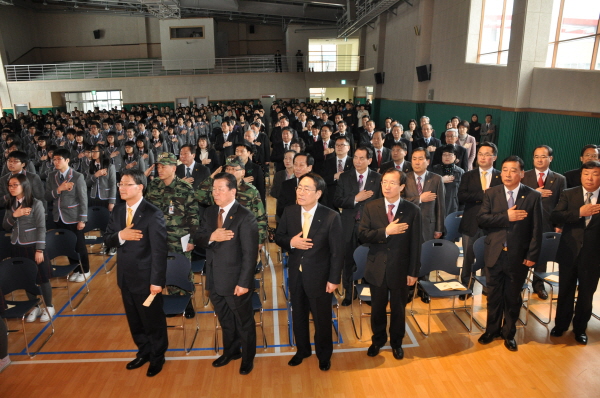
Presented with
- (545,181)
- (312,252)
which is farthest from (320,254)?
(545,181)

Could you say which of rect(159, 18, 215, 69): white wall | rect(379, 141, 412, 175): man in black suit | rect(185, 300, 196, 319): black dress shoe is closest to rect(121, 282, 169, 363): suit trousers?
rect(185, 300, 196, 319): black dress shoe

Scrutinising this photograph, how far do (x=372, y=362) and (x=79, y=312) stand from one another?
12.0ft

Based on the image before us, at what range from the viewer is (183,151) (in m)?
5.76

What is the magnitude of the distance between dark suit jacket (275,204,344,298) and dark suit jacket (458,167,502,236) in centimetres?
239

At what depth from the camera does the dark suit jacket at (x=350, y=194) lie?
4.70 m

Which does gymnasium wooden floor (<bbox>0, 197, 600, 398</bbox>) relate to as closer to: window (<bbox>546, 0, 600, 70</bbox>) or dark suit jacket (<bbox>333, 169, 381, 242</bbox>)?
dark suit jacket (<bbox>333, 169, 381, 242</bbox>)

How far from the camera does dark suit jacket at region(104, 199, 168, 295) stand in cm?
353

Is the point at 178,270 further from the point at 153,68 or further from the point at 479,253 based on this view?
the point at 153,68

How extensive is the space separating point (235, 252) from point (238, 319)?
66 cm

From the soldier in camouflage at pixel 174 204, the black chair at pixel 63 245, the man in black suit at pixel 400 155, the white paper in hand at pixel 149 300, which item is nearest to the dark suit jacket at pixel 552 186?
the man in black suit at pixel 400 155

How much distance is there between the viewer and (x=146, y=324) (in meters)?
3.71

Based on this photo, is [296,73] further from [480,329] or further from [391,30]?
[480,329]

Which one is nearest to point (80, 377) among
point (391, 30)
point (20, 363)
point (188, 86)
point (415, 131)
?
point (20, 363)

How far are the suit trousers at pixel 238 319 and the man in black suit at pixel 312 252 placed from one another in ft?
1.39
